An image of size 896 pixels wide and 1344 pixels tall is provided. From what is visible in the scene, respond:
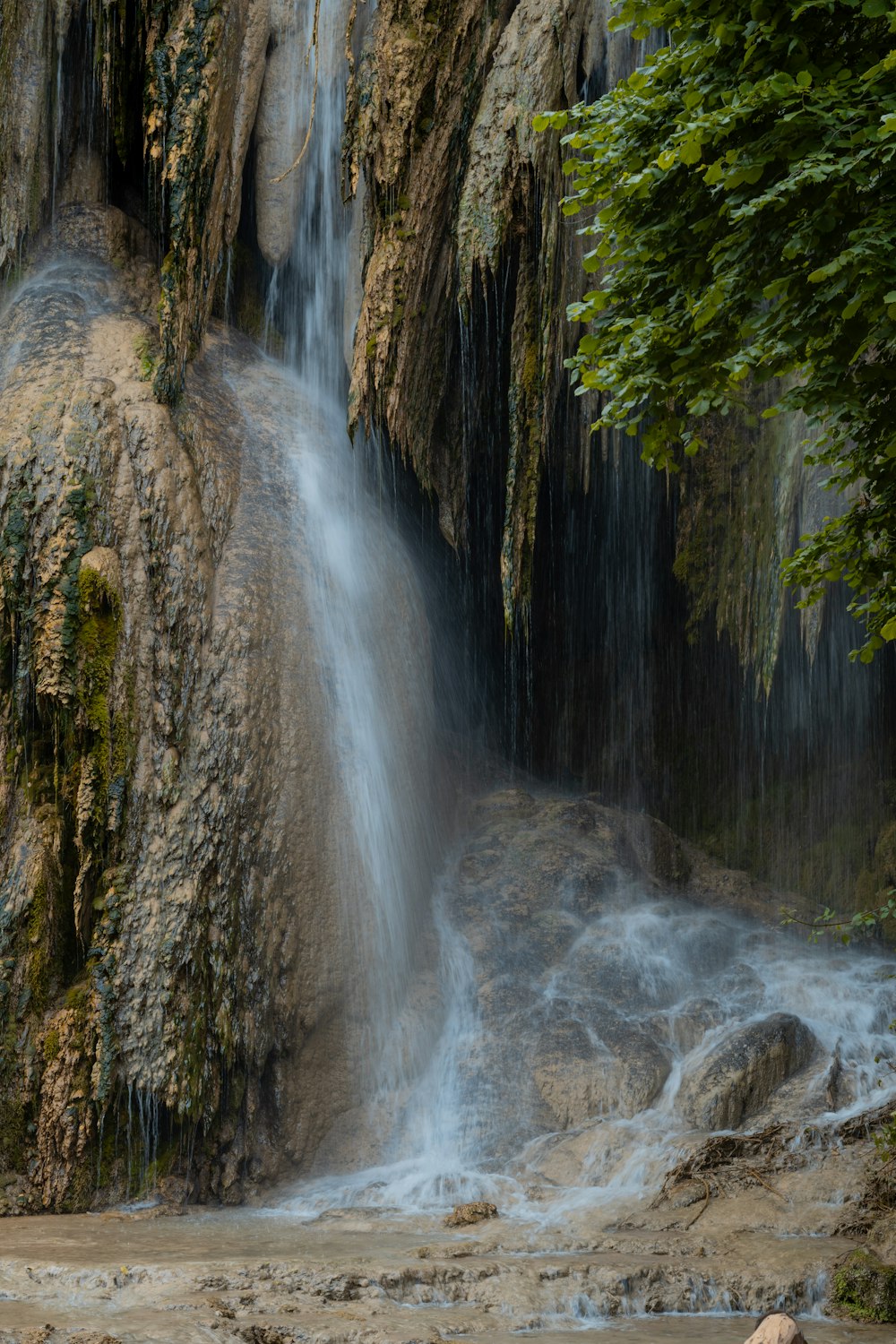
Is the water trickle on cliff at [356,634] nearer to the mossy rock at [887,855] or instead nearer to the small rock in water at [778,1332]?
the mossy rock at [887,855]

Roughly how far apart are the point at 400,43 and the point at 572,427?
3958mm

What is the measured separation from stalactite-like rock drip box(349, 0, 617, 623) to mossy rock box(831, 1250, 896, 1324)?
242 inches

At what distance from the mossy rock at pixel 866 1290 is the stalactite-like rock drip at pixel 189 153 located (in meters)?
8.57

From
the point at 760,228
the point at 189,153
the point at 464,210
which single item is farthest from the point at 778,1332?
A: the point at 189,153

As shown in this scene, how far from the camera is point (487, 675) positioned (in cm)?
1591

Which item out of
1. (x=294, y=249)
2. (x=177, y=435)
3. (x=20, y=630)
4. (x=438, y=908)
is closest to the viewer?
(x=20, y=630)

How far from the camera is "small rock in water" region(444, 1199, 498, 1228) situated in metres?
7.62

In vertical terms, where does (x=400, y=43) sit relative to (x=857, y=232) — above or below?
above

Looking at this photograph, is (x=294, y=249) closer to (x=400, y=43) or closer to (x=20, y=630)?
(x=400, y=43)

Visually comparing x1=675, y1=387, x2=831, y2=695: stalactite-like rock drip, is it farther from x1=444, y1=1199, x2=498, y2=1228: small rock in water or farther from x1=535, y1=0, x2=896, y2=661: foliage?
x1=444, y1=1199, x2=498, y2=1228: small rock in water

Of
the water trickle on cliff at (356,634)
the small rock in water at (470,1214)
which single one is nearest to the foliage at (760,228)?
the small rock in water at (470,1214)

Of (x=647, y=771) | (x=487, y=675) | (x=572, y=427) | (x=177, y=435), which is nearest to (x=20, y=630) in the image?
(x=177, y=435)

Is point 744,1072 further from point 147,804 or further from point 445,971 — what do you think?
point 147,804

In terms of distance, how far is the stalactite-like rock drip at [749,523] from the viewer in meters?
11.6
